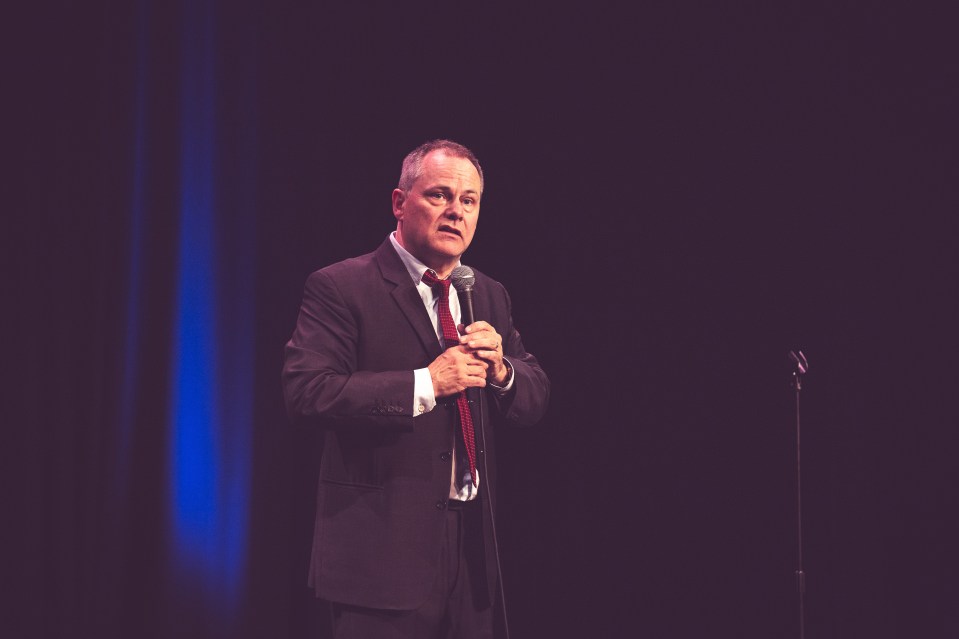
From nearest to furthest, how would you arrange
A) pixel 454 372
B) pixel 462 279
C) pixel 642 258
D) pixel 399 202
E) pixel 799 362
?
1. pixel 454 372
2. pixel 462 279
3. pixel 399 202
4. pixel 799 362
5. pixel 642 258

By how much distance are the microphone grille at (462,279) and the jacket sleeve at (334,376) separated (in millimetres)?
227

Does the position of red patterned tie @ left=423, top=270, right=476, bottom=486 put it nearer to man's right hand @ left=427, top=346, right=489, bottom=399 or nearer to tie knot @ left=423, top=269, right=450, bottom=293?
tie knot @ left=423, top=269, right=450, bottom=293

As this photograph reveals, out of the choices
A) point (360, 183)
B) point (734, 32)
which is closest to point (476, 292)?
point (360, 183)

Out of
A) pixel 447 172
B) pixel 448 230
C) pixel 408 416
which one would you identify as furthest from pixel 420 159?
pixel 408 416

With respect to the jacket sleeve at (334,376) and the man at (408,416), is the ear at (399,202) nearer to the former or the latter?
the man at (408,416)

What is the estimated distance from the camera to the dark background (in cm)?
306

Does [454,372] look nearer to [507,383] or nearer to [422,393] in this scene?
[422,393]

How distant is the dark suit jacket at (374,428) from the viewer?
186cm

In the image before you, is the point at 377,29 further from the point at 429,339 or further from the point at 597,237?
the point at 429,339

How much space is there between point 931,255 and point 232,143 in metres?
2.59

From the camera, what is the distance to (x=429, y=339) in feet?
6.61

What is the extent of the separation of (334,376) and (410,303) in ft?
0.87

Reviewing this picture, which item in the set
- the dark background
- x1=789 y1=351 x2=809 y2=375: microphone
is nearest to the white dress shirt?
the dark background

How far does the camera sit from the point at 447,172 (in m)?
2.11
